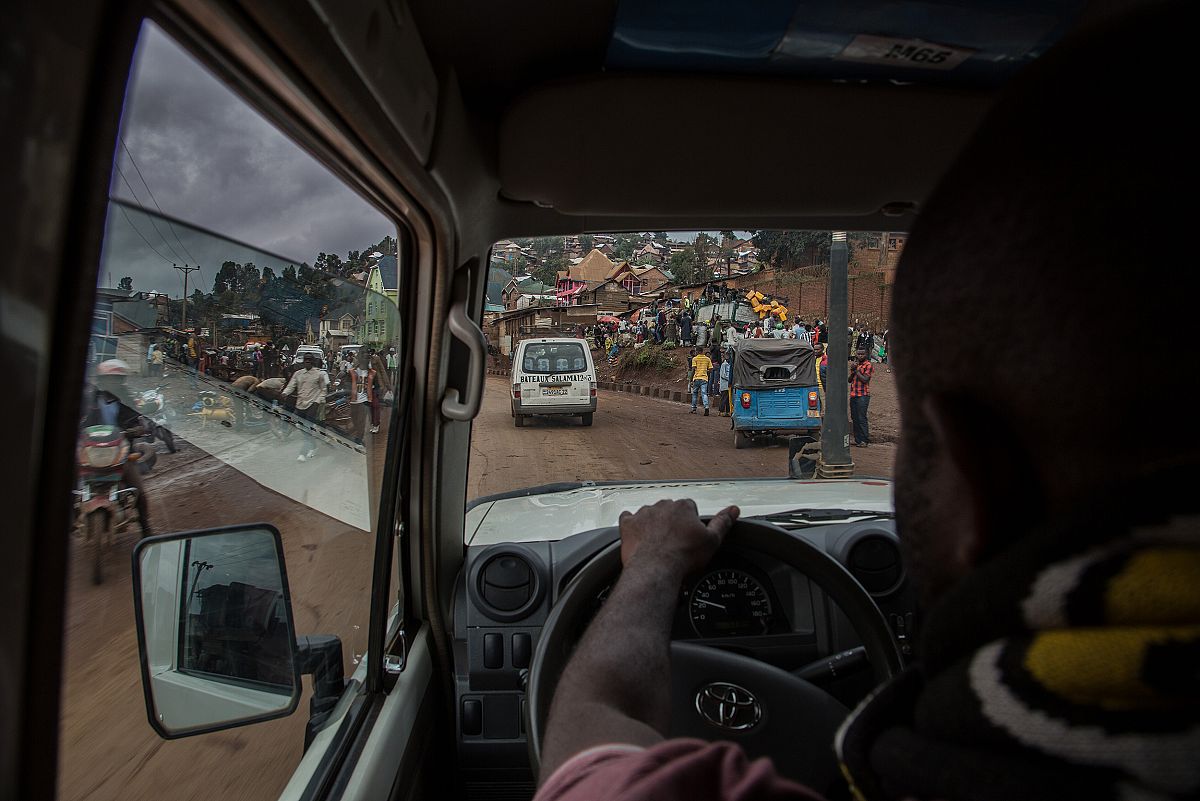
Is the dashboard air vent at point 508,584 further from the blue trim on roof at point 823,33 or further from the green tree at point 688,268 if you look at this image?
the green tree at point 688,268

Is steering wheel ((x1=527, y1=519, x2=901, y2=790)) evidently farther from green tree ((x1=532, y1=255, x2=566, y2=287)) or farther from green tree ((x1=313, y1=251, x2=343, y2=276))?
green tree ((x1=532, y1=255, x2=566, y2=287))

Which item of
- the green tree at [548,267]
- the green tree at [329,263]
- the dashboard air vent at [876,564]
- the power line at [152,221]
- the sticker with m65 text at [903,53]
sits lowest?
the dashboard air vent at [876,564]

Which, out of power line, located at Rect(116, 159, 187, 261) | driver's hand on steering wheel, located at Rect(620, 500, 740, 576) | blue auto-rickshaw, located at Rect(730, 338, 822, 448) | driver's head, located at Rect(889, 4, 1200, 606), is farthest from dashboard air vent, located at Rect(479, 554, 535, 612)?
blue auto-rickshaw, located at Rect(730, 338, 822, 448)

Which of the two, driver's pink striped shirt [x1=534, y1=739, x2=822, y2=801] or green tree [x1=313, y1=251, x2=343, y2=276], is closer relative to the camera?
driver's pink striped shirt [x1=534, y1=739, x2=822, y2=801]

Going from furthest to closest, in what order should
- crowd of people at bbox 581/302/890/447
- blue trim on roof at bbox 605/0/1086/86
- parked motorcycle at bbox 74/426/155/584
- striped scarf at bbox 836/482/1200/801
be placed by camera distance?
1. crowd of people at bbox 581/302/890/447
2. blue trim on roof at bbox 605/0/1086/86
3. parked motorcycle at bbox 74/426/155/584
4. striped scarf at bbox 836/482/1200/801

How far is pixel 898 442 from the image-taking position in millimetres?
851

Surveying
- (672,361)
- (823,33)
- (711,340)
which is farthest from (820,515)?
(672,361)

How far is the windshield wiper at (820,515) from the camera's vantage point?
287cm

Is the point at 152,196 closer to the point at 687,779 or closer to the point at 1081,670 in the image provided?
the point at 687,779

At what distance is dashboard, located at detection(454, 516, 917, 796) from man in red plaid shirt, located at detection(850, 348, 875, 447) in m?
6.25

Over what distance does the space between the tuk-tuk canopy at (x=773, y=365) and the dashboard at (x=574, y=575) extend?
28.6ft

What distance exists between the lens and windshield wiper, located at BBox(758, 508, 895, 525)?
9.42 feet

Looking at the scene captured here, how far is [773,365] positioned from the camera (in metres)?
11.6

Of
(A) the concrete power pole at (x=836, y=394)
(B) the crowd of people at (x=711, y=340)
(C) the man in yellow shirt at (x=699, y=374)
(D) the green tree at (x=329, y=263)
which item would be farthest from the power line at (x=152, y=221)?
(C) the man in yellow shirt at (x=699, y=374)
